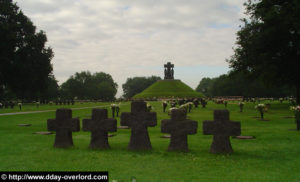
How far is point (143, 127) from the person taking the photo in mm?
9508

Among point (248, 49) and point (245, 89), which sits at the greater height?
point (248, 49)

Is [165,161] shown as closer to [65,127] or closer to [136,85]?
[65,127]

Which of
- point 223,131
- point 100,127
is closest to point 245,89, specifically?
point 223,131

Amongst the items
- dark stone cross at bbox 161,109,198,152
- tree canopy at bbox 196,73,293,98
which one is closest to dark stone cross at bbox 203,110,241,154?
dark stone cross at bbox 161,109,198,152

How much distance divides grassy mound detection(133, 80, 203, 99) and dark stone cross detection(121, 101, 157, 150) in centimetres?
9277

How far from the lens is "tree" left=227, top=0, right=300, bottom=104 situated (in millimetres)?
31138

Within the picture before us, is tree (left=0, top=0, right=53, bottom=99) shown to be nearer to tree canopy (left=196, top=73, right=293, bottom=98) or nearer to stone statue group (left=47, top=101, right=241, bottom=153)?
stone statue group (left=47, top=101, right=241, bottom=153)

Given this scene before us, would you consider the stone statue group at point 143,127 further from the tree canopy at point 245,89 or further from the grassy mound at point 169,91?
the tree canopy at point 245,89

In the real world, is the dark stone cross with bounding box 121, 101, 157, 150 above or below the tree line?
below

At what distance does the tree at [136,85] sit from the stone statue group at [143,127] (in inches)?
6661

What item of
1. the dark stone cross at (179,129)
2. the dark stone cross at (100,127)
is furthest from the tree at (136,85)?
the dark stone cross at (179,129)

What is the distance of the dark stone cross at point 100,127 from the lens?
31.4 ft

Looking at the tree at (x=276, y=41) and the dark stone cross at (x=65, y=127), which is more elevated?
the tree at (x=276, y=41)

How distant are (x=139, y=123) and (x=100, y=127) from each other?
1.28 metres
